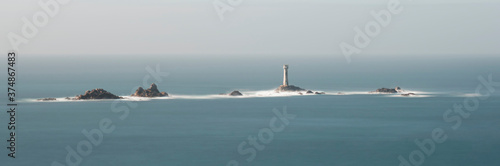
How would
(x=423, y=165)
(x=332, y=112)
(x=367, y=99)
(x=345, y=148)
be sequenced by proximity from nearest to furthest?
(x=423, y=165)
(x=345, y=148)
(x=332, y=112)
(x=367, y=99)

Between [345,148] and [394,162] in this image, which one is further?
[345,148]

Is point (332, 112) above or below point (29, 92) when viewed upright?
below

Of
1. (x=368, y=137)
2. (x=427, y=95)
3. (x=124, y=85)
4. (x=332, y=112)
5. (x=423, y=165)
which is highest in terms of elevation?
(x=124, y=85)

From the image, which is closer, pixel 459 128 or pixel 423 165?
pixel 423 165

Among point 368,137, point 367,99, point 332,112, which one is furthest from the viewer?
point 367,99

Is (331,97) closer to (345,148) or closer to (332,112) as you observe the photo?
(332,112)

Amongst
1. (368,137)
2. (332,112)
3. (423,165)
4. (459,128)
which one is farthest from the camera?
(332,112)

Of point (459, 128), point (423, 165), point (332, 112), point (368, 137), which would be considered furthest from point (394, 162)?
point (332, 112)

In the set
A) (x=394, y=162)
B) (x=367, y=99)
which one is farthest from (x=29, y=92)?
(x=394, y=162)

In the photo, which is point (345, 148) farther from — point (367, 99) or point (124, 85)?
point (124, 85)
